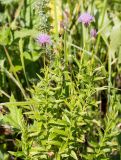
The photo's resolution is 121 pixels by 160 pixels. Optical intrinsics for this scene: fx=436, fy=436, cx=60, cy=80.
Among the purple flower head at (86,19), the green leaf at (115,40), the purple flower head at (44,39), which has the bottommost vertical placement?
the green leaf at (115,40)

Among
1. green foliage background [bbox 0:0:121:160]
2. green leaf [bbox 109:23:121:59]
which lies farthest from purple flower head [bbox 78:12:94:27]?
green leaf [bbox 109:23:121:59]

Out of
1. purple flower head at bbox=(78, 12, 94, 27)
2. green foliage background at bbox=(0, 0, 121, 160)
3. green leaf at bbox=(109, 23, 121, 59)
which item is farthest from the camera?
green leaf at bbox=(109, 23, 121, 59)

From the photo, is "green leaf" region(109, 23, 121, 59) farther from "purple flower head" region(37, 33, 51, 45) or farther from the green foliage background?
"purple flower head" region(37, 33, 51, 45)

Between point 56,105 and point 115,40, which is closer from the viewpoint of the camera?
point 56,105

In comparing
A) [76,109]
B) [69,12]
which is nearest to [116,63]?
[69,12]

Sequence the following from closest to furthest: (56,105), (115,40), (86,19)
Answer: (56,105), (86,19), (115,40)

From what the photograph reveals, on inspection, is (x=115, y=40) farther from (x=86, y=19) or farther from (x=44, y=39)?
(x=44, y=39)

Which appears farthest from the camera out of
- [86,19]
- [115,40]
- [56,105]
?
[115,40]

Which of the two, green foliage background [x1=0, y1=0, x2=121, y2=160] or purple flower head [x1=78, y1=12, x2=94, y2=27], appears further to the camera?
purple flower head [x1=78, y1=12, x2=94, y2=27]

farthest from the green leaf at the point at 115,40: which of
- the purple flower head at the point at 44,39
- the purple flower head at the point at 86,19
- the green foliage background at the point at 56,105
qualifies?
the purple flower head at the point at 44,39

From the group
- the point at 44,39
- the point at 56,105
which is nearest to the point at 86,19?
the point at 44,39

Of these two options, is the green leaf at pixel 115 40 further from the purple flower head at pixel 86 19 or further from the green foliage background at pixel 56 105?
the purple flower head at pixel 86 19
